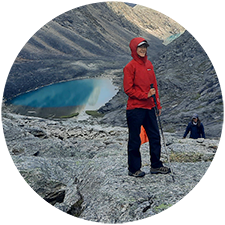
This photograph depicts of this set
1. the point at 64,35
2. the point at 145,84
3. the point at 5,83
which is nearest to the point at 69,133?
the point at 5,83

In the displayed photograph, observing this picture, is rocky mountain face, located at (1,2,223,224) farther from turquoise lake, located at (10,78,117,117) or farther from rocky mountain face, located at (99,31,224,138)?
turquoise lake, located at (10,78,117,117)

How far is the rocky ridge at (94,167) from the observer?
13.0 feet

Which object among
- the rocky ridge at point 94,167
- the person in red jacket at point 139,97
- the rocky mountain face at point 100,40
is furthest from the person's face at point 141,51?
the rocky ridge at point 94,167

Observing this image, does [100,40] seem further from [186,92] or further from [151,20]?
[186,92]

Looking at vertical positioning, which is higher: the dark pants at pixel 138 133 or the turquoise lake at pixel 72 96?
the turquoise lake at pixel 72 96

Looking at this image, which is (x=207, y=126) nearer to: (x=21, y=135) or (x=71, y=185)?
(x=71, y=185)

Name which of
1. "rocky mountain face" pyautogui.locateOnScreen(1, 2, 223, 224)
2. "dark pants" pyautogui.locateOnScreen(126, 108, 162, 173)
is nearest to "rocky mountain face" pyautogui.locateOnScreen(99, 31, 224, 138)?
"rocky mountain face" pyautogui.locateOnScreen(1, 2, 223, 224)

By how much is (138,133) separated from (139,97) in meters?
0.46

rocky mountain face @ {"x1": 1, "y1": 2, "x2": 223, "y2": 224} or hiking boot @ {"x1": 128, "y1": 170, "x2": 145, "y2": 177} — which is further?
hiking boot @ {"x1": 128, "y1": 170, "x2": 145, "y2": 177}

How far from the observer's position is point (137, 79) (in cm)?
397

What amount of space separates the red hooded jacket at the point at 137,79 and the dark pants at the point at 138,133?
0.09 metres

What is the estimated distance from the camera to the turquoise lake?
534cm

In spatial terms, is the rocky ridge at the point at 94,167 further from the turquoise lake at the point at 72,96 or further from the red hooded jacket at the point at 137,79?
the red hooded jacket at the point at 137,79

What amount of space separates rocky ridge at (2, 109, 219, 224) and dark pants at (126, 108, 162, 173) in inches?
9.7
